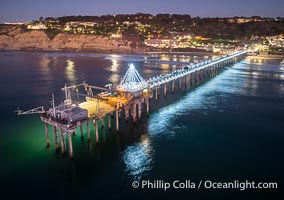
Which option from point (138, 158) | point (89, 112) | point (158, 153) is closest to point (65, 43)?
point (89, 112)

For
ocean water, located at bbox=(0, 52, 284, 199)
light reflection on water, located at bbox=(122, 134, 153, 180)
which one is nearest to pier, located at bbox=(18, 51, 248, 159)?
ocean water, located at bbox=(0, 52, 284, 199)

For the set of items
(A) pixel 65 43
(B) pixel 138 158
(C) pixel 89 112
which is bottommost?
(B) pixel 138 158

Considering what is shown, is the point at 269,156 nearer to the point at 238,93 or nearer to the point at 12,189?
the point at 12,189

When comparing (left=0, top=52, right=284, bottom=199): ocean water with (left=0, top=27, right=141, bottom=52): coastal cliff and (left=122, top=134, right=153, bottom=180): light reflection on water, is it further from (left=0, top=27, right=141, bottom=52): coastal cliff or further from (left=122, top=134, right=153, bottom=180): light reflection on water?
(left=0, top=27, right=141, bottom=52): coastal cliff

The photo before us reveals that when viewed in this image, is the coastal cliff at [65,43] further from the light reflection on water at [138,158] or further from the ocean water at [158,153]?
the light reflection on water at [138,158]

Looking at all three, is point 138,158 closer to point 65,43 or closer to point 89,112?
point 89,112

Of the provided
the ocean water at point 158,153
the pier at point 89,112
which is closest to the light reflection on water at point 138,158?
the ocean water at point 158,153

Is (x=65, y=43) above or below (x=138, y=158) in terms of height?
above

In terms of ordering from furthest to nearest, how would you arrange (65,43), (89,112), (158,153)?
(65,43), (89,112), (158,153)

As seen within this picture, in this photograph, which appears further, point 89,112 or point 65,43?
point 65,43

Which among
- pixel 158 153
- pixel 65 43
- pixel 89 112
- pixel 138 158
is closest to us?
pixel 138 158
